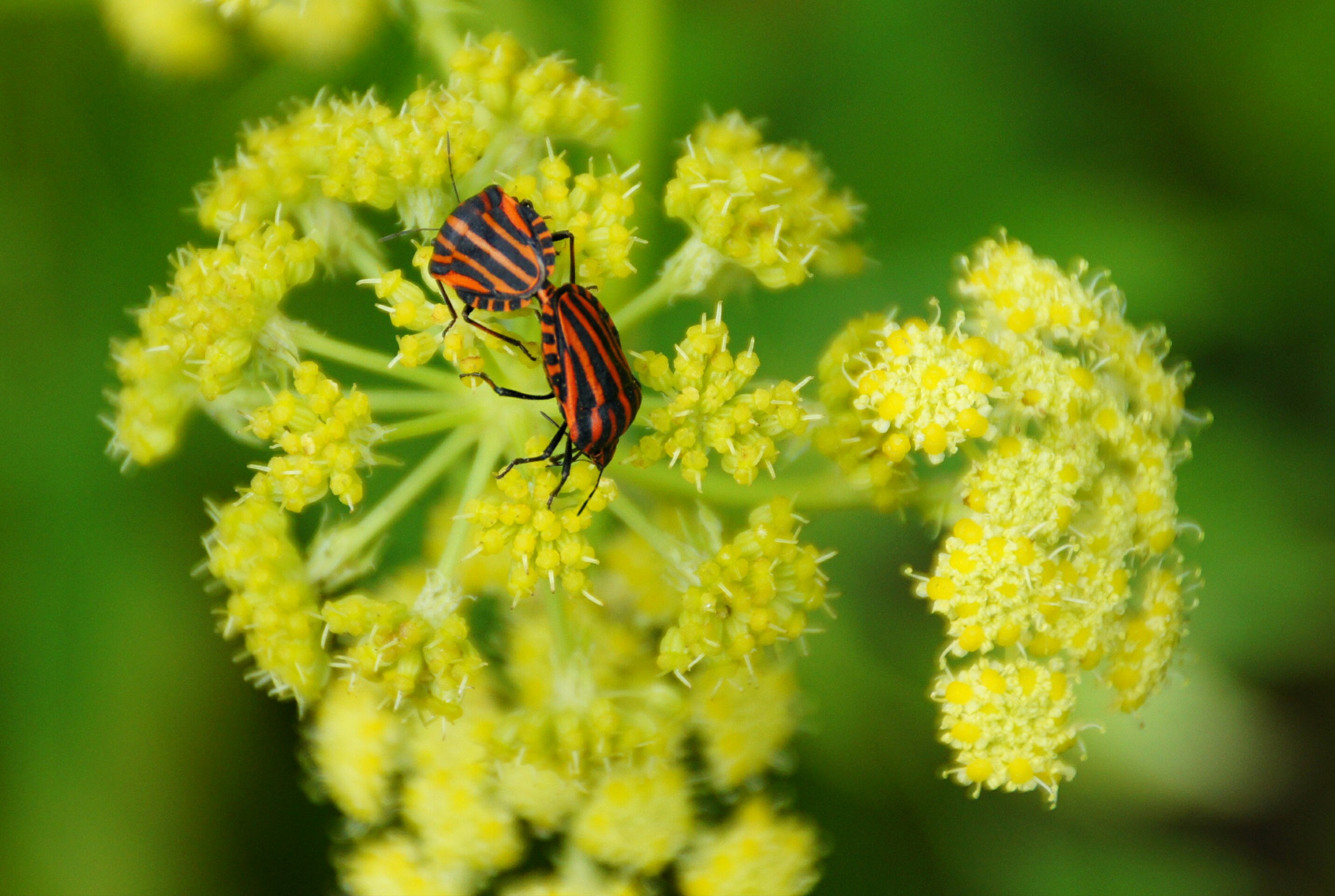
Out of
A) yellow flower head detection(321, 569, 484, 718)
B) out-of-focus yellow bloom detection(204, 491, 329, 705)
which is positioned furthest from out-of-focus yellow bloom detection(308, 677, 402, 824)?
yellow flower head detection(321, 569, 484, 718)

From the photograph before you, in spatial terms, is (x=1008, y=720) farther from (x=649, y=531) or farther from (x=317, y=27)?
(x=317, y=27)

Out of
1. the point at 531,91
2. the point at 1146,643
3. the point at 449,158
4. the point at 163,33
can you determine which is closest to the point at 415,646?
the point at 449,158

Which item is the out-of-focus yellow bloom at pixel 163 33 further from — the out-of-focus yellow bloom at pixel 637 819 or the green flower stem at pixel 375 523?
the out-of-focus yellow bloom at pixel 637 819

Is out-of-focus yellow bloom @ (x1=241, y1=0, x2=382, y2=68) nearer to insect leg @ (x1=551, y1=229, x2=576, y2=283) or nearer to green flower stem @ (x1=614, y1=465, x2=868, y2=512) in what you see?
insect leg @ (x1=551, y1=229, x2=576, y2=283)

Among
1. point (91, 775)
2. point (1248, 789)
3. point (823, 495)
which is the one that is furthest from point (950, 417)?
point (91, 775)

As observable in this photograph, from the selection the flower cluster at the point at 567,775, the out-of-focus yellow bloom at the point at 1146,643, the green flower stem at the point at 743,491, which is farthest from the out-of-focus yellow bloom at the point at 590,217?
the out-of-focus yellow bloom at the point at 1146,643
